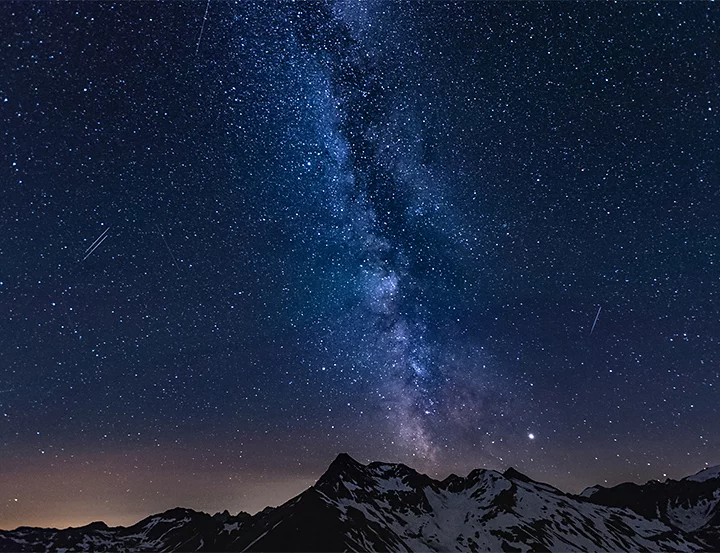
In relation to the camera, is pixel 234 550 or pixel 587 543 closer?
pixel 234 550

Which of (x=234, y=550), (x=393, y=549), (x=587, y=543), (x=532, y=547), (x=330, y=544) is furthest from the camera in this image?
(x=587, y=543)

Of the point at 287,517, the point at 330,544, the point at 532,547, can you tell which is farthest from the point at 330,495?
the point at 532,547

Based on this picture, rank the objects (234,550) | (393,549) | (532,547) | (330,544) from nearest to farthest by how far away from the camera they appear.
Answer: (330,544) < (393,549) < (234,550) < (532,547)

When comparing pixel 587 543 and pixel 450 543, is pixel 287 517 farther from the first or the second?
pixel 587 543

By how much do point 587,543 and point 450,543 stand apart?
5578cm

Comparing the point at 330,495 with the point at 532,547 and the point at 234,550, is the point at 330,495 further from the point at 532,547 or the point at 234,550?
the point at 532,547

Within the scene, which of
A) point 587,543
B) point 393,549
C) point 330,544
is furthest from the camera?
point 587,543

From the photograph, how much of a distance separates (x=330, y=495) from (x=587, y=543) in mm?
103880

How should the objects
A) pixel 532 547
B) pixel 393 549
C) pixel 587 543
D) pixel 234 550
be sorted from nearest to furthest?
pixel 393 549, pixel 234 550, pixel 532 547, pixel 587 543

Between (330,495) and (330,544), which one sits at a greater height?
(330,495)

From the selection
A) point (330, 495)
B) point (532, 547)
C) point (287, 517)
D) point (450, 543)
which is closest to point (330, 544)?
point (287, 517)

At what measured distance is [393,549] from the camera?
533 feet

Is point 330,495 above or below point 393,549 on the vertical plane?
above

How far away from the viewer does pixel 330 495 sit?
18950 cm
